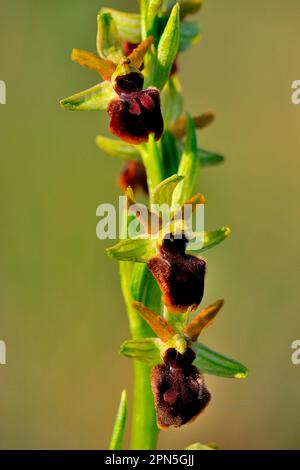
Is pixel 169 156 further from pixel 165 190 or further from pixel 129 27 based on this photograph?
pixel 129 27

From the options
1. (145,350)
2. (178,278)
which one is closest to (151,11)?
(178,278)

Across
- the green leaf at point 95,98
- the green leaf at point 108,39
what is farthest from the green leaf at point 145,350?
the green leaf at point 108,39

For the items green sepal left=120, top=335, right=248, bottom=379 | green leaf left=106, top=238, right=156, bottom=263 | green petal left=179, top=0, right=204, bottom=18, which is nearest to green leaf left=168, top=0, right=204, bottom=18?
green petal left=179, top=0, right=204, bottom=18

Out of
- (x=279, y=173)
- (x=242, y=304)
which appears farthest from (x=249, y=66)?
(x=242, y=304)

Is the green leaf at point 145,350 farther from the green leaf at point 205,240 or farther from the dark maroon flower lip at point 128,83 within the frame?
the dark maroon flower lip at point 128,83

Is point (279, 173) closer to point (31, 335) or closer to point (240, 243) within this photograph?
point (240, 243)
